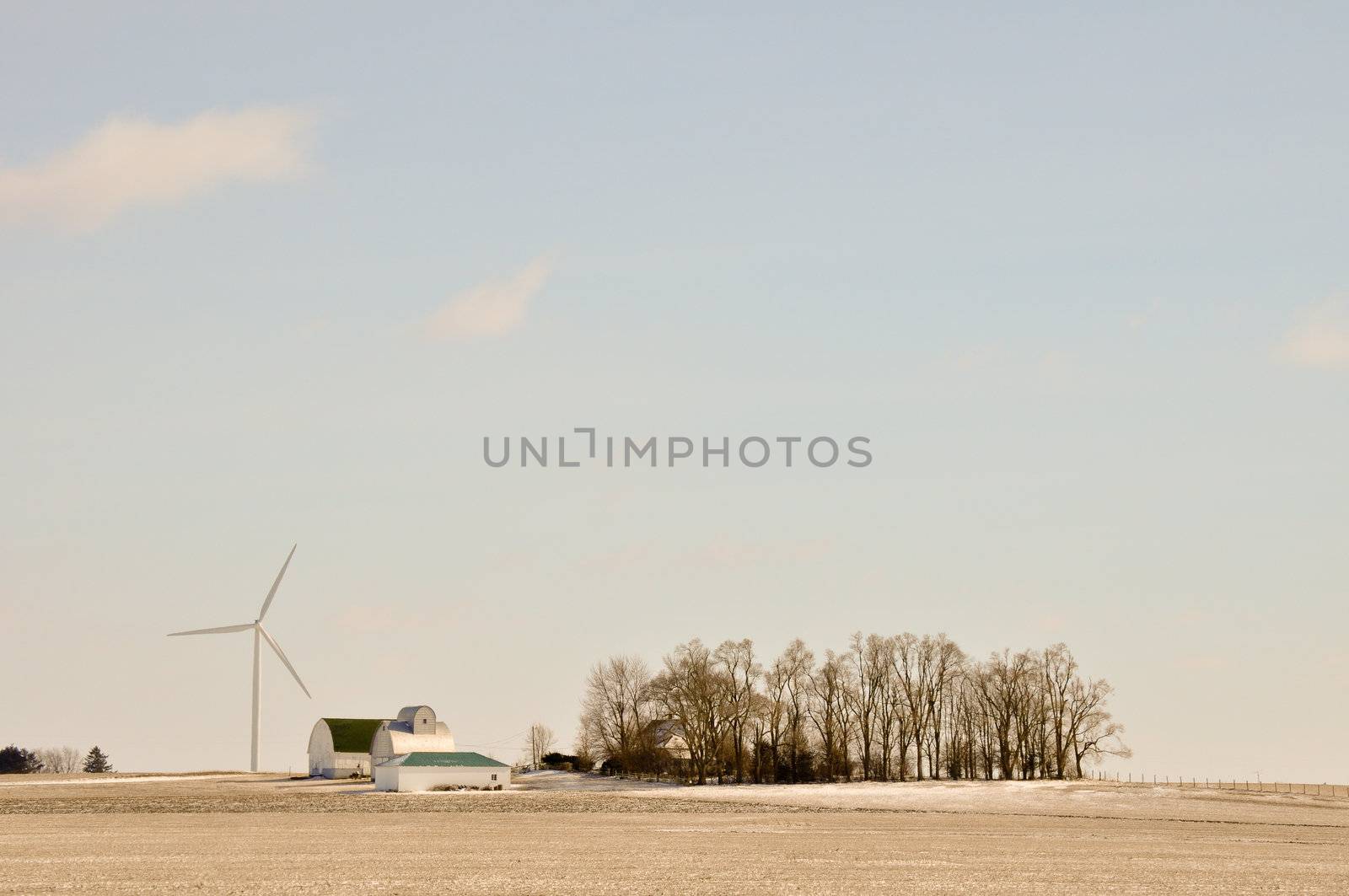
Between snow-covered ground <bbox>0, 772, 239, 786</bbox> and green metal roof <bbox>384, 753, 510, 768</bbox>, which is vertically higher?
green metal roof <bbox>384, 753, 510, 768</bbox>

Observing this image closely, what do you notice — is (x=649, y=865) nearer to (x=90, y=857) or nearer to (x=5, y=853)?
(x=90, y=857)

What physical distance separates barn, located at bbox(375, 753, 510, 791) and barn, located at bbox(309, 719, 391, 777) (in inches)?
1020

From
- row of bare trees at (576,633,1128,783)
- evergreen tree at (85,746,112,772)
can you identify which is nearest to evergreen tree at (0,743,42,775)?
evergreen tree at (85,746,112,772)

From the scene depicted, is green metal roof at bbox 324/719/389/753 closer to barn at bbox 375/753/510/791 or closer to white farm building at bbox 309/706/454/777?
white farm building at bbox 309/706/454/777

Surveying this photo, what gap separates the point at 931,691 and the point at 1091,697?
44.2ft

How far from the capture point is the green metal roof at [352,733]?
13862 cm

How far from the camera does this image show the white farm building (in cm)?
13625

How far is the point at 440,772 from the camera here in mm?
109688

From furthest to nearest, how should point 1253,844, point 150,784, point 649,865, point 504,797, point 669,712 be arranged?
point 669,712, point 150,784, point 504,797, point 1253,844, point 649,865

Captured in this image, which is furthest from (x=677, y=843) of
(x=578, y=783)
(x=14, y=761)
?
(x=14, y=761)

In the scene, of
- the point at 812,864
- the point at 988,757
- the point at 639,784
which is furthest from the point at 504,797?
the point at 812,864

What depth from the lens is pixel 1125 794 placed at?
96750mm

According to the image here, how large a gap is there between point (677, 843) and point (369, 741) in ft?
312

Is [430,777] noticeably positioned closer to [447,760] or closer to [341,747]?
[447,760]
